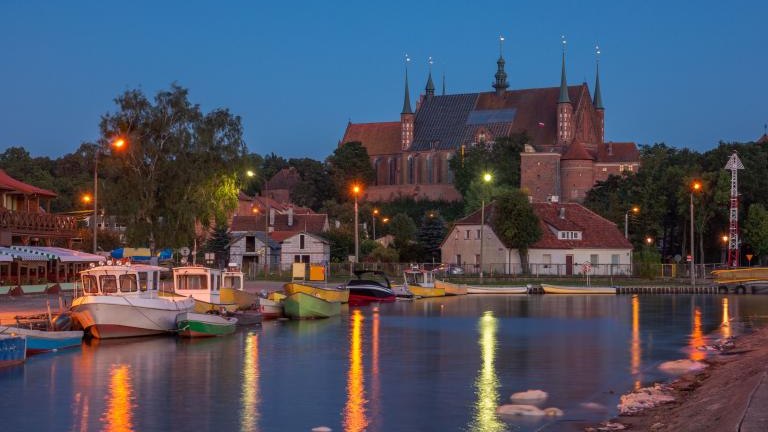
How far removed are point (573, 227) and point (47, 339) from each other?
75717mm

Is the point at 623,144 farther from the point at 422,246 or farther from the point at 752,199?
the point at 422,246

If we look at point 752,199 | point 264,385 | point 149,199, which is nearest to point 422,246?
point 752,199

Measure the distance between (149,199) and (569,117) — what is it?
5256 inches

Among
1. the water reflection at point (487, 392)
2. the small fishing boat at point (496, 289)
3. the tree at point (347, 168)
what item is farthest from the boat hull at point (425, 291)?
the tree at point (347, 168)

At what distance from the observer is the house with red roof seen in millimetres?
104750

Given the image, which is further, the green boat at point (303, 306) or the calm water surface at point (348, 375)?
the green boat at point (303, 306)

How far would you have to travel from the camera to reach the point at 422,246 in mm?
114188

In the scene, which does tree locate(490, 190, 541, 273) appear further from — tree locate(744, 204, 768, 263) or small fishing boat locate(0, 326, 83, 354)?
small fishing boat locate(0, 326, 83, 354)

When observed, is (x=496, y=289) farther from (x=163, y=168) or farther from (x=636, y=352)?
(x=636, y=352)

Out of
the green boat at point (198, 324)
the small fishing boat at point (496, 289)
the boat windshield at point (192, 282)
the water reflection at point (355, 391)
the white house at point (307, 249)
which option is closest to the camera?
the water reflection at point (355, 391)

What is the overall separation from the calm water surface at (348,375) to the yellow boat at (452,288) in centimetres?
2978

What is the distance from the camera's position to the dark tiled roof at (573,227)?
10581cm

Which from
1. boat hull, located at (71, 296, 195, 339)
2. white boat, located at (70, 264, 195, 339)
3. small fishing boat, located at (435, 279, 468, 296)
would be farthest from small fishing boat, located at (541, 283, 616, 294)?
white boat, located at (70, 264, 195, 339)

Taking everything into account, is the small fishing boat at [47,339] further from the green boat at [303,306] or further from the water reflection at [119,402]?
the green boat at [303,306]
